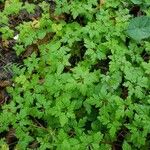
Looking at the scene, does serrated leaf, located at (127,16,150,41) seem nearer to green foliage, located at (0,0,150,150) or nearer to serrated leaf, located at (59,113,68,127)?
green foliage, located at (0,0,150,150)

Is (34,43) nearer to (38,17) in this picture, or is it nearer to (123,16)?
(38,17)

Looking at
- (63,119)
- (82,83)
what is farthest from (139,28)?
(63,119)

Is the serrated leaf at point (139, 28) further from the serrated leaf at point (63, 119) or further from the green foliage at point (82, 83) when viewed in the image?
the serrated leaf at point (63, 119)

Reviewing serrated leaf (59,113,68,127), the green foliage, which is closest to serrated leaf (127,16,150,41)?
the green foliage

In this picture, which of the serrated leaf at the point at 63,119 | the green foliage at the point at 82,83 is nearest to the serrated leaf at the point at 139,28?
the green foliage at the point at 82,83

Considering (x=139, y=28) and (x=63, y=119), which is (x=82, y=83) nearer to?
(x=63, y=119)

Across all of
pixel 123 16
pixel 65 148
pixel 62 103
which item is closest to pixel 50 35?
pixel 123 16

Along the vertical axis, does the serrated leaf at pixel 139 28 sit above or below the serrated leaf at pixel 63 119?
above

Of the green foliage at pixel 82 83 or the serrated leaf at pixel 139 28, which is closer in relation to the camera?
the green foliage at pixel 82 83
